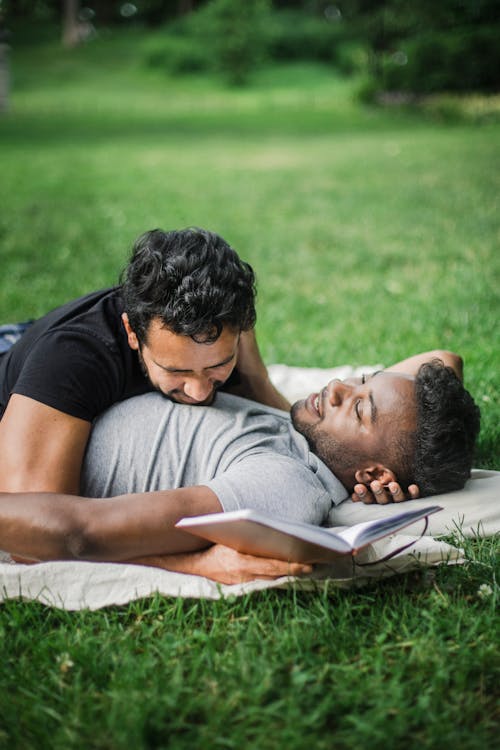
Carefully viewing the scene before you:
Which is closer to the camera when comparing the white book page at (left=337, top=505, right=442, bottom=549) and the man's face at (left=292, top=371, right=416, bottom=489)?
the white book page at (left=337, top=505, right=442, bottom=549)

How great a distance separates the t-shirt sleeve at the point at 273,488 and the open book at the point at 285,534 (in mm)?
147

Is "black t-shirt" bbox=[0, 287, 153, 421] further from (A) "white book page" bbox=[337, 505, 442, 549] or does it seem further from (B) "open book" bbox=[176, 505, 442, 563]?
(A) "white book page" bbox=[337, 505, 442, 549]

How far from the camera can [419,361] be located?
4160 millimetres

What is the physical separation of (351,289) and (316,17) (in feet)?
145

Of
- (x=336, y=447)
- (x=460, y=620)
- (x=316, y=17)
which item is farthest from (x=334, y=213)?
(x=316, y=17)

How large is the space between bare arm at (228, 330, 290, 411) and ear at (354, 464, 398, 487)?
2.89ft

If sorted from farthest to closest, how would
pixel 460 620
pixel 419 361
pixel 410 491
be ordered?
pixel 419 361 → pixel 410 491 → pixel 460 620

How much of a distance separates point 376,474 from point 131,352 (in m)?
1.15

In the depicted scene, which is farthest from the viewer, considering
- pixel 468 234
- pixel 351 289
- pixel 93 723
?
pixel 468 234

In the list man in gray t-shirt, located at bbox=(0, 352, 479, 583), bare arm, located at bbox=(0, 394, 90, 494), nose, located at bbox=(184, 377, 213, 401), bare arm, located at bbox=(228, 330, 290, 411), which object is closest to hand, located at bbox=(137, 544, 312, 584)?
man in gray t-shirt, located at bbox=(0, 352, 479, 583)

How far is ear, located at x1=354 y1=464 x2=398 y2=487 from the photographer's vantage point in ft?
11.0

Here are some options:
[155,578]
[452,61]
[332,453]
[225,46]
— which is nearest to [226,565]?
[155,578]

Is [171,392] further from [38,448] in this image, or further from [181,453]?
[38,448]

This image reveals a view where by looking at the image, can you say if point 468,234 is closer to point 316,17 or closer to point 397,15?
point 397,15
